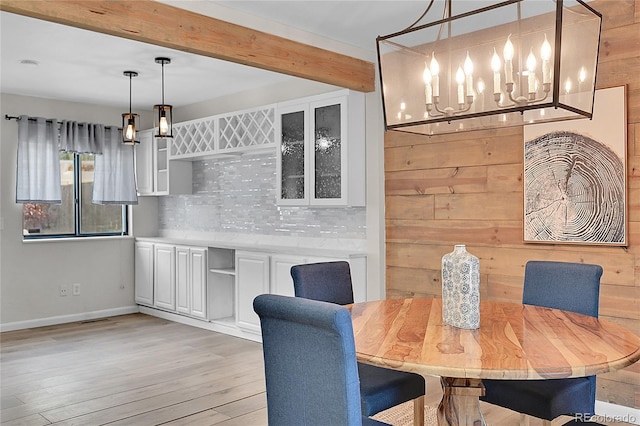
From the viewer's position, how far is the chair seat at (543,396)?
86.6 inches

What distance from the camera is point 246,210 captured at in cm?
582

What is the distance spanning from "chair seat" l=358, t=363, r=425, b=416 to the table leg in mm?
277

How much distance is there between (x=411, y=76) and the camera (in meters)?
2.29

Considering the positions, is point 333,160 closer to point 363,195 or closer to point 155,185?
point 363,195

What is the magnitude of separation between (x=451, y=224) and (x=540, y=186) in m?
0.72

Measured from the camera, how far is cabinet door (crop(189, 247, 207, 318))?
5.56 meters

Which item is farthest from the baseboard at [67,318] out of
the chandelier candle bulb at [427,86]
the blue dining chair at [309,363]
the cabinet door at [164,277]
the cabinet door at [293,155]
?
the chandelier candle bulb at [427,86]

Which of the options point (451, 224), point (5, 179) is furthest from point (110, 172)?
point (451, 224)

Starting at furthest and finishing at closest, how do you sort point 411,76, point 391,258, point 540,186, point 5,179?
point 5,179, point 391,258, point 540,186, point 411,76

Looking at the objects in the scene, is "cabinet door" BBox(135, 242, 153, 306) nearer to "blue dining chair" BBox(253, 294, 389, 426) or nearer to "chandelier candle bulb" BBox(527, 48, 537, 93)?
"blue dining chair" BBox(253, 294, 389, 426)

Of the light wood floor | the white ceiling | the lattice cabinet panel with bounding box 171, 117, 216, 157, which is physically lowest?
the light wood floor

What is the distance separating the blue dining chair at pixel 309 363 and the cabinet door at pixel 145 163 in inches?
202

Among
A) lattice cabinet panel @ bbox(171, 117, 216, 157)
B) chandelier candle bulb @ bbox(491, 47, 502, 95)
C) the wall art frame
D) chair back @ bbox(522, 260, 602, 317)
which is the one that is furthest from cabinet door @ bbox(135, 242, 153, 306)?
chandelier candle bulb @ bbox(491, 47, 502, 95)

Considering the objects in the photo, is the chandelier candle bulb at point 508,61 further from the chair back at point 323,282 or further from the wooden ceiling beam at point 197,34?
the wooden ceiling beam at point 197,34
